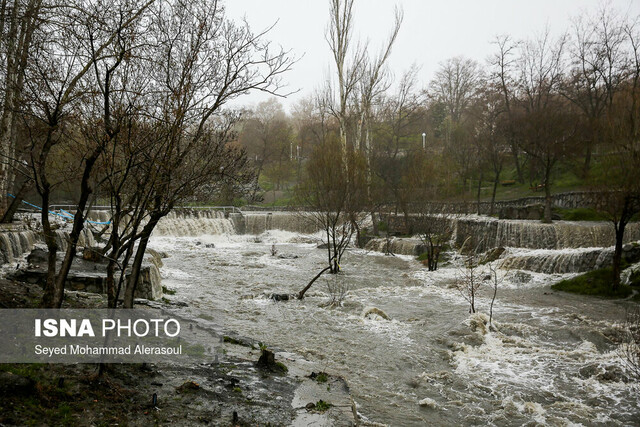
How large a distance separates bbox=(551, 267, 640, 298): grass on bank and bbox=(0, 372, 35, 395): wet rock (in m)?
13.5

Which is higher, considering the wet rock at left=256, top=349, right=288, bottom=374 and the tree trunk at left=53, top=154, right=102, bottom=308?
the tree trunk at left=53, top=154, right=102, bottom=308

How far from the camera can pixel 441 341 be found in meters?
8.74

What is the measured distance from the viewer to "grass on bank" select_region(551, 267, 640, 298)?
1231 cm

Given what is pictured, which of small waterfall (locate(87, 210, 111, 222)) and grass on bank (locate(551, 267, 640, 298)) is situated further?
small waterfall (locate(87, 210, 111, 222))

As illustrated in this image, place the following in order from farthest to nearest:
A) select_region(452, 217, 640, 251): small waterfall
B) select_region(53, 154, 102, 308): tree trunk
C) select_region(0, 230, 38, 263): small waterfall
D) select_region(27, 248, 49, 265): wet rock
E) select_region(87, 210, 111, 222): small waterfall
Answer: select_region(87, 210, 111, 222): small waterfall < select_region(452, 217, 640, 251): small waterfall < select_region(0, 230, 38, 263): small waterfall < select_region(27, 248, 49, 265): wet rock < select_region(53, 154, 102, 308): tree trunk

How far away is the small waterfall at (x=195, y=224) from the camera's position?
2761 centimetres

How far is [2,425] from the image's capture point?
10.8 feet

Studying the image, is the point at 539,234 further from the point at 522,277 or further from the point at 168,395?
the point at 168,395

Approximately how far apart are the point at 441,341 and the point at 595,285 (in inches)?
278

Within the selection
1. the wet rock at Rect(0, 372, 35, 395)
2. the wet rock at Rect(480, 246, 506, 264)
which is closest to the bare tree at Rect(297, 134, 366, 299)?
the wet rock at Rect(480, 246, 506, 264)

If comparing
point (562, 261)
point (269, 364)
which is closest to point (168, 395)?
point (269, 364)

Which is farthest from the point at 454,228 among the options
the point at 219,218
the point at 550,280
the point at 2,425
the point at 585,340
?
the point at 2,425

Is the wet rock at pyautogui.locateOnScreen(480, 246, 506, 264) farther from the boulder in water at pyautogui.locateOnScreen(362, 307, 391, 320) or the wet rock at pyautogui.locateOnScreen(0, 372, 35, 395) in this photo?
the wet rock at pyautogui.locateOnScreen(0, 372, 35, 395)

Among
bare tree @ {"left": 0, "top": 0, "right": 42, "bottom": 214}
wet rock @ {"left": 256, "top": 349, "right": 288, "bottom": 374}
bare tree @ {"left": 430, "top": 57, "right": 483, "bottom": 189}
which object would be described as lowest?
wet rock @ {"left": 256, "top": 349, "right": 288, "bottom": 374}
